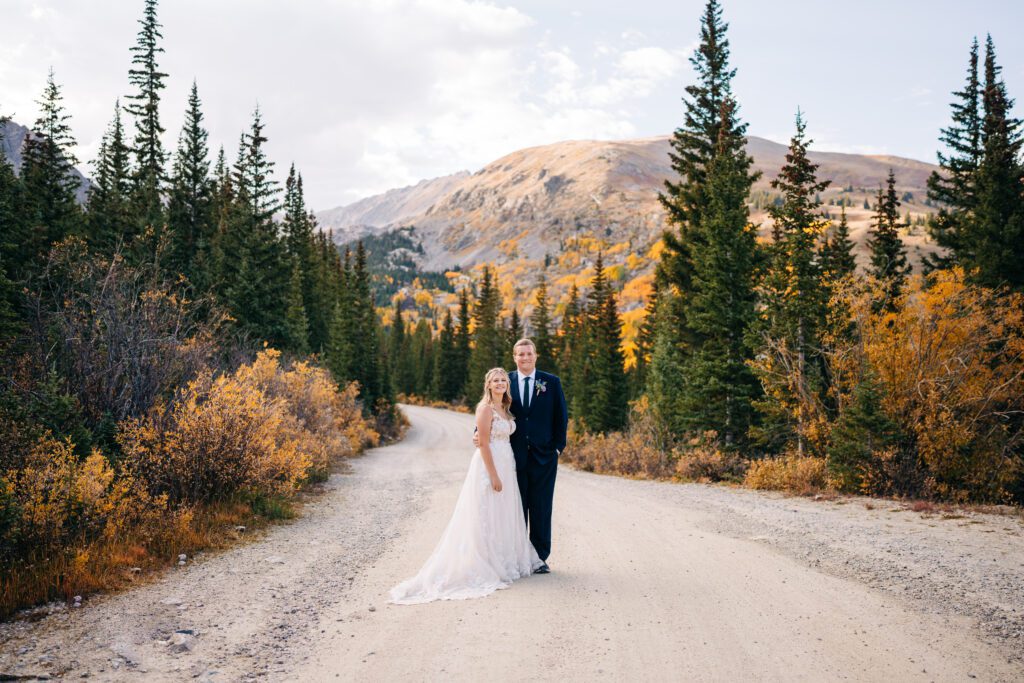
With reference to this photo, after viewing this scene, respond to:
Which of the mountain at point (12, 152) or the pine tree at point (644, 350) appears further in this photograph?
the pine tree at point (644, 350)

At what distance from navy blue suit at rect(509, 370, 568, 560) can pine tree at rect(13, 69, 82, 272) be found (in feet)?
57.6

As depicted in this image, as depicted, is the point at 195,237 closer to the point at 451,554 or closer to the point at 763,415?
the point at 763,415

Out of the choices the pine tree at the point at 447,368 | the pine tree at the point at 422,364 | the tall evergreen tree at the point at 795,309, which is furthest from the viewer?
the pine tree at the point at 422,364

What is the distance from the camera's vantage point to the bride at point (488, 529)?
6.05 metres

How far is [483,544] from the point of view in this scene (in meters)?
6.27

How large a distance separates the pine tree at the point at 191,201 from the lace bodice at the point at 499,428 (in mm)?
29967

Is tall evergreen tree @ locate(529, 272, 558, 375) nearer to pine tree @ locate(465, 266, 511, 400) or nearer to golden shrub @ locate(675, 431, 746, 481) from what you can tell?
pine tree @ locate(465, 266, 511, 400)

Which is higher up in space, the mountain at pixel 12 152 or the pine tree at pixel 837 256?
the mountain at pixel 12 152

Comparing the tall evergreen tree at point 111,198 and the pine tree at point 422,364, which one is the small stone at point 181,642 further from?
the pine tree at point 422,364

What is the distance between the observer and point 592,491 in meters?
14.1

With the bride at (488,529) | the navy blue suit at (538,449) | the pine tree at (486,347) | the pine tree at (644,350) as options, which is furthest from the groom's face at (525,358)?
the pine tree at (486,347)

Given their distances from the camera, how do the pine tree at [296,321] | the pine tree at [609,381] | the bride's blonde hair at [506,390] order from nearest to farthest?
1. the bride's blonde hair at [506,390]
2. the pine tree at [609,381]
3. the pine tree at [296,321]

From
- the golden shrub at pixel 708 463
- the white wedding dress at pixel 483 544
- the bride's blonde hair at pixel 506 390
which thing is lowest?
the golden shrub at pixel 708 463

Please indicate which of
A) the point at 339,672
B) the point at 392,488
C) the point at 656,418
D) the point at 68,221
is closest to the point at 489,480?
the point at 339,672
